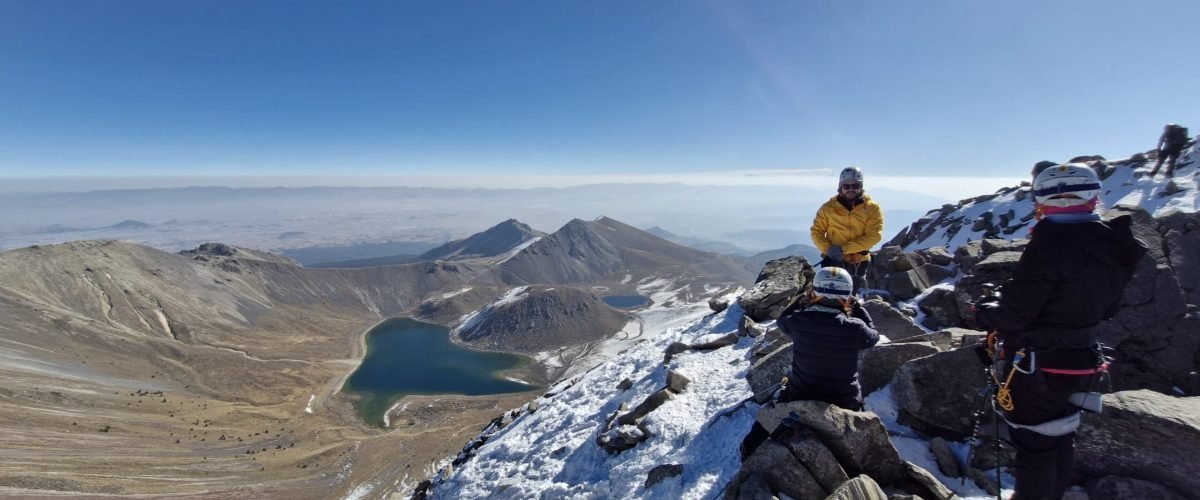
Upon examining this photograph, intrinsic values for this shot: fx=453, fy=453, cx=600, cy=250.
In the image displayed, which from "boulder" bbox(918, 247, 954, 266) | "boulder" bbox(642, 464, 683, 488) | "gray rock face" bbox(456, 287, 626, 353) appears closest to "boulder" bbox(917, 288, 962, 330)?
"boulder" bbox(918, 247, 954, 266)

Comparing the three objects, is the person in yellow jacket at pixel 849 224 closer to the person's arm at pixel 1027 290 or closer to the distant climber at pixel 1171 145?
the person's arm at pixel 1027 290

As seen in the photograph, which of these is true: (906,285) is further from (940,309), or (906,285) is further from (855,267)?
(855,267)

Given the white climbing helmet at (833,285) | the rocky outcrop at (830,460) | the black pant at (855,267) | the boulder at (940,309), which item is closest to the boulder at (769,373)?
the black pant at (855,267)

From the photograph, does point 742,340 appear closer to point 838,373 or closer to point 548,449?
point 548,449

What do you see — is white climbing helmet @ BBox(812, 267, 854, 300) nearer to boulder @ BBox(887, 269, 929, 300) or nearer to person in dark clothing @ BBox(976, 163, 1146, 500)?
person in dark clothing @ BBox(976, 163, 1146, 500)

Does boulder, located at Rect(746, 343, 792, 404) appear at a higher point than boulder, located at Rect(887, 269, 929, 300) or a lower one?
lower

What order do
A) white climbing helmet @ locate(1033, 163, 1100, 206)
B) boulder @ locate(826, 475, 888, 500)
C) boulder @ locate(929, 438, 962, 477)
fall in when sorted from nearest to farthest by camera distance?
white climbing helmet @ locate(1033, 163, 1100, 206)
boulder @ locate(826, 475, 888, 500)
boulder @ locate(929, 438, 962, 477)
